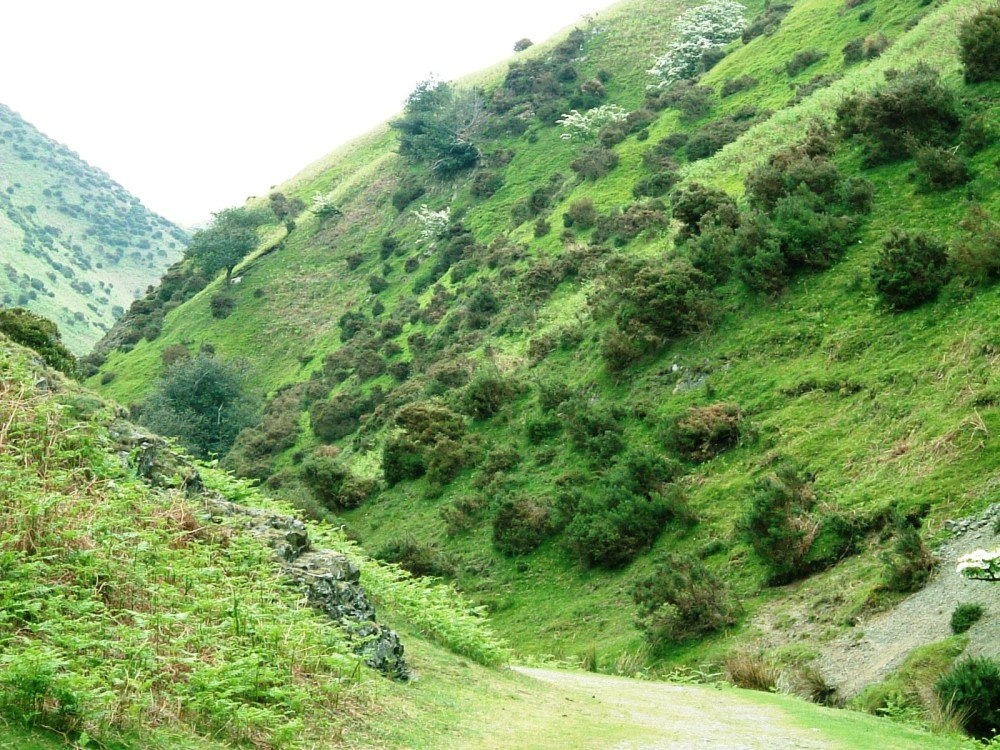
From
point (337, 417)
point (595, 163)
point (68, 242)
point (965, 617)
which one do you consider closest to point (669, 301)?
point (965, 617)

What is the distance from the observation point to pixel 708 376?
2770cm

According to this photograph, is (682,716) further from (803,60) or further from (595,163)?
(595,163)

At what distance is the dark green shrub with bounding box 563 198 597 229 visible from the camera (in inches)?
1965

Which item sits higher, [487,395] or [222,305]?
[222,305]

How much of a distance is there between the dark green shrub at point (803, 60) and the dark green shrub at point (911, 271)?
99.1ft

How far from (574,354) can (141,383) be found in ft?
142

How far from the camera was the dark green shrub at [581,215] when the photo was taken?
4991 cm

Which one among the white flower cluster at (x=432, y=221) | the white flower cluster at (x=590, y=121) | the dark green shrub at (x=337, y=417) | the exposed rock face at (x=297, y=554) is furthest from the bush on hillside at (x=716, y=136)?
the exposed rock face at (x=297, y=554)

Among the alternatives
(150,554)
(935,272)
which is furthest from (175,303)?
(150,554)

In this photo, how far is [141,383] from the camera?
218 ft

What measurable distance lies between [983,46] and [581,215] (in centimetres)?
2352

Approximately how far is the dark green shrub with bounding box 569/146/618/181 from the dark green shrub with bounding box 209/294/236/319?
109 feet

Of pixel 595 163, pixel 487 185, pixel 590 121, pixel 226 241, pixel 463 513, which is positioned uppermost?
pixel 226 241

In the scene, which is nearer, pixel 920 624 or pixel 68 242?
pixel 920 624
